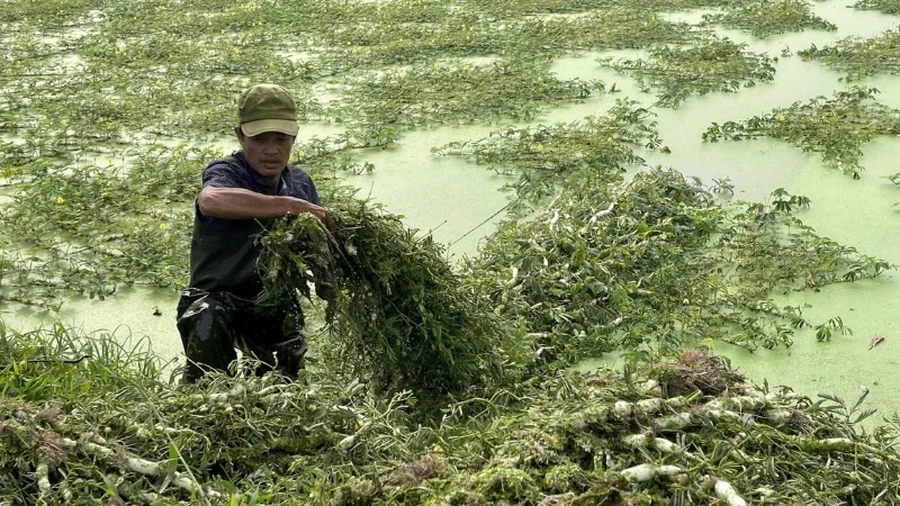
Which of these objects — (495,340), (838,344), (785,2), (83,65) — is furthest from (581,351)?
(785,2)

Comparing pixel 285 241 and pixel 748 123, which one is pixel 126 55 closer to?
pixel 748 123

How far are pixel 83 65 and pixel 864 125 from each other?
5.88m

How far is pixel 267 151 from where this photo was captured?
8.66 ft

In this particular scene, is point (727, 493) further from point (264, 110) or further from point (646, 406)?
point (264, 110)

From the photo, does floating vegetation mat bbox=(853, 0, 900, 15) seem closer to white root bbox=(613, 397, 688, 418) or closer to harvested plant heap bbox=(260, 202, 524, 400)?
harvested plant heap bbox=(260, 202, 524, 400)

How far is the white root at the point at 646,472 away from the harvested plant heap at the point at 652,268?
1.31 m

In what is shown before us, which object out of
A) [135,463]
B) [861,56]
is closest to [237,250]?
[135,463]

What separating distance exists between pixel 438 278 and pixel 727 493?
1167mm

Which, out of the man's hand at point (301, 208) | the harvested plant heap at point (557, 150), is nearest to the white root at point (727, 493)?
the man's hand at point (301, 208)

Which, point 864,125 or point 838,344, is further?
point 864,125

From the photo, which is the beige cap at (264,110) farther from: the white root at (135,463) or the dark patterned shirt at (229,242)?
the white root at (135,463)

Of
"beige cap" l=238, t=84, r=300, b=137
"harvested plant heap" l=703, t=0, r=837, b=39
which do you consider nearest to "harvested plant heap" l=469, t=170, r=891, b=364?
"beige cap" l=238, t=84, r=300, b=137

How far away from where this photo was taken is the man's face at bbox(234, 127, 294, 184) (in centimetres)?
264

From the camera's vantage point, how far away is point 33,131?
543 cm
